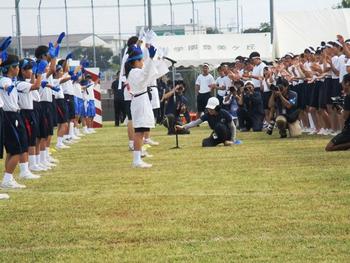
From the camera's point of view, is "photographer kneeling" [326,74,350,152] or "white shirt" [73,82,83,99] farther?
"white shirt" [73,82,83,99]

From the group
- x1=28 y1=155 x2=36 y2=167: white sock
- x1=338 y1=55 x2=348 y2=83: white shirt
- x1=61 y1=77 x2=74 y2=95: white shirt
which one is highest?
x1=338 y1=55 x2=348 y2=83: white shirt

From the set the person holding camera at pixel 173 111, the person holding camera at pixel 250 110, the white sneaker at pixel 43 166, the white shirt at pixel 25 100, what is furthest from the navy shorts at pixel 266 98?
the white shirt at pixel 25 100

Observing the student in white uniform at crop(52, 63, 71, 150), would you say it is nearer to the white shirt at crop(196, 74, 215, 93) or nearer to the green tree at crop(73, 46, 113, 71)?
the white shirt at crop(196, 74, 215, 93)

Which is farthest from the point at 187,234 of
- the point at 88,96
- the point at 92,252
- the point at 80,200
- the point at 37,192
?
the point at 88,96

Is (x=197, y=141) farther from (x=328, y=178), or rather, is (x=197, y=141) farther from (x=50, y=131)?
(x=328, y=178)

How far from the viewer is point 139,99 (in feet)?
48.3

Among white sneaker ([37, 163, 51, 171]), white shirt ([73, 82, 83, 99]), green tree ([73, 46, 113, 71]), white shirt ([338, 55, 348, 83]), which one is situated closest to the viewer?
white sneaker ([37, 163, 51, 171])

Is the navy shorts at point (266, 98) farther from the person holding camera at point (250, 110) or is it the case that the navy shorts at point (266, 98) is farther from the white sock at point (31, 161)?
the white sock at point (31, 161)

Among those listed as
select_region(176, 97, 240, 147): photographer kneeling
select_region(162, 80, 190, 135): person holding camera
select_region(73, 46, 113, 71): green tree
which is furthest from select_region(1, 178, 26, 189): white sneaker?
select_region(73, 46, 113, 71): green tree

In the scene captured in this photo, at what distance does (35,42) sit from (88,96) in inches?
698

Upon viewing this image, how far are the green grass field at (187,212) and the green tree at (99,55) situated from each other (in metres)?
30.4

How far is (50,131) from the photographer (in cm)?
1544

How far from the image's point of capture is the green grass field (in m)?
7.13

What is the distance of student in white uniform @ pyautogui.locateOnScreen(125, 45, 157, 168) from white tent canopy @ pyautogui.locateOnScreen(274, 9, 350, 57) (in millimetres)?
18822
